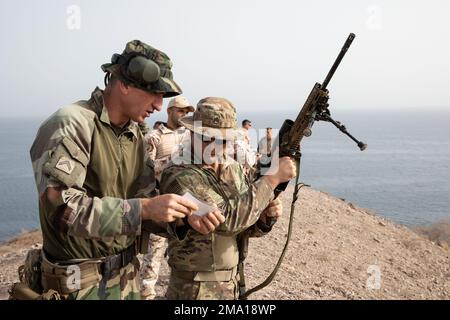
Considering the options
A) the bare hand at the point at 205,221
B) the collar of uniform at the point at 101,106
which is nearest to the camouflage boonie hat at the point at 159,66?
the collar of uniform at the point at 101,106

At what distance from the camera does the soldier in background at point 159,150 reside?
6008 millimetres

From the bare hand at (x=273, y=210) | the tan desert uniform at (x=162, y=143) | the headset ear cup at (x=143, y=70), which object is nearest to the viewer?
the headset ear cup at (x=143, y=70)

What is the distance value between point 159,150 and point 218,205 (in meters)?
3.40

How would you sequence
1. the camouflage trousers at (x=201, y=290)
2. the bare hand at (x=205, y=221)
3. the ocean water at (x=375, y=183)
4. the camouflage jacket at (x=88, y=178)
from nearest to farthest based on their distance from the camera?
the camouflage jacket at (x=88, y=178) < the bare hand at (x=205, y=221) < the camouflage trousers at (x=201, y=290) < the ocean water at (x=375, y=183)

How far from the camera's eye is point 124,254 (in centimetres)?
270

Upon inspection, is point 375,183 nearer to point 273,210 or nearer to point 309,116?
point 309,116

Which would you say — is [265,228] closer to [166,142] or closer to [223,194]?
[223,194]

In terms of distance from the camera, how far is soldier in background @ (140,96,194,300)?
601 centimetres

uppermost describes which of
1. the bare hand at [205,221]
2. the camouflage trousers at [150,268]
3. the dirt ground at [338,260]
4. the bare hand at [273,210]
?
the bare hand at [205,221]

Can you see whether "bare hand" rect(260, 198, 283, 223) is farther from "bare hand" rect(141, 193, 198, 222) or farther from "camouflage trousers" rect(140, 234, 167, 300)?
"camouflage trousers" rect(140, 234, 167, 300)

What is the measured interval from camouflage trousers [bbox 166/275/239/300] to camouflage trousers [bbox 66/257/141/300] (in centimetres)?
57

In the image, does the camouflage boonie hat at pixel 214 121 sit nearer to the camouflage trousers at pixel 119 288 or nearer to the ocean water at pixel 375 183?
the camouflage trousers at pixel 119 288

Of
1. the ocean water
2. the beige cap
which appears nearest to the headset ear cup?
the beige cap

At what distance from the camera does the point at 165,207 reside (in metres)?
2.17
